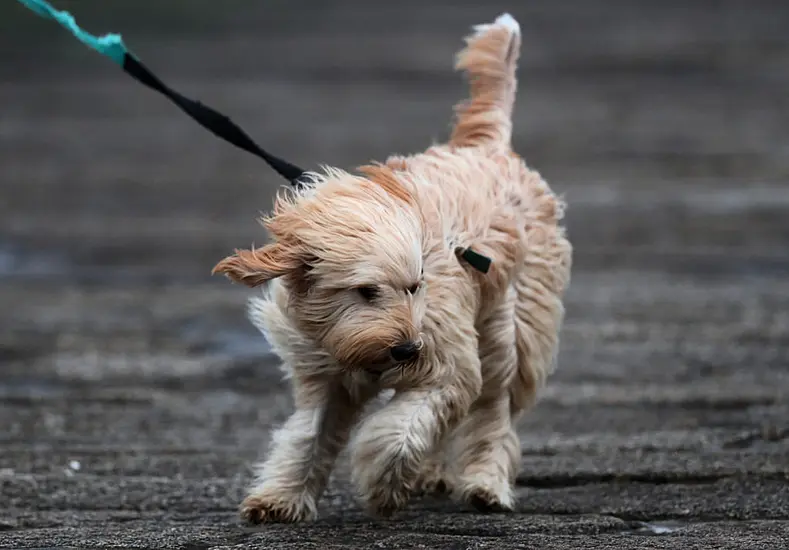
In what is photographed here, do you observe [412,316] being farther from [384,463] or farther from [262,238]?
[262,238]

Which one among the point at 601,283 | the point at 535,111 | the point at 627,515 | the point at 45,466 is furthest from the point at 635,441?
the point at 535,111

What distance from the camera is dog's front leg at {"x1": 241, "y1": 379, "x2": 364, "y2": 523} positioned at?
5.63 m

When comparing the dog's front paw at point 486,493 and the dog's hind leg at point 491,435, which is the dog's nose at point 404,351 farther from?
the dog's front paw at point 486,493

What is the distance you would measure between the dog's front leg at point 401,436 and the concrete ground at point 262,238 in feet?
0.60

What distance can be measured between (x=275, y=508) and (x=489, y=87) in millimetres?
2187

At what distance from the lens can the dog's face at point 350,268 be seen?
16.5 feet

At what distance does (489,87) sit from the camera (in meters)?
6.75

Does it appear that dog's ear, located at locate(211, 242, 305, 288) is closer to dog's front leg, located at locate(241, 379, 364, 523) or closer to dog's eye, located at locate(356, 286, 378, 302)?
dog's eye, located at locate(356, 286, 378, 302)

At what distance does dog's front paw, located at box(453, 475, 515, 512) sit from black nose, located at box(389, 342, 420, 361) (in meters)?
1.03

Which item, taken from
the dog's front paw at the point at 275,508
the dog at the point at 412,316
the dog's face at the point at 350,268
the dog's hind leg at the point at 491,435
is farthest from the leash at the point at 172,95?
the dog's front paw at the point at 275,508

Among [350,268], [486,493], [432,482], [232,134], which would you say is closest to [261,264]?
[350,268]

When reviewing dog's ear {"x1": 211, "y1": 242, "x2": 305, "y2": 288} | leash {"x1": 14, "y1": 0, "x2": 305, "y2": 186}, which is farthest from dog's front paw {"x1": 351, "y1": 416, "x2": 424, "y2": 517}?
leash {"x1": 14, "y1": 0, "x2": 305, "y2": 186}

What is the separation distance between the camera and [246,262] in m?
5.14

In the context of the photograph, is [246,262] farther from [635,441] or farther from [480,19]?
[480,19]
